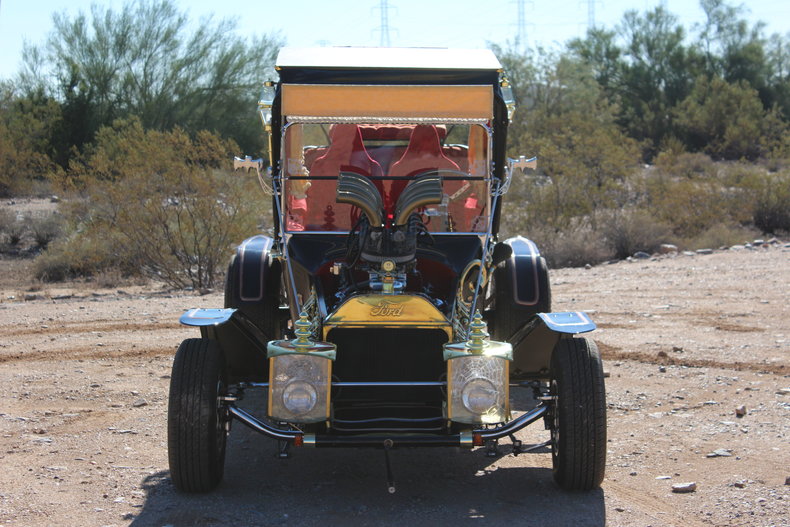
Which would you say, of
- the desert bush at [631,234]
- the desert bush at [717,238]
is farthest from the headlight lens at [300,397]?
the desert bush at [717,238]

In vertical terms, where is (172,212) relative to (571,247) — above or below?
above

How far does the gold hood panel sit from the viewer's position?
543 centimetres

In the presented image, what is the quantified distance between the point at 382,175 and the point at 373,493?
228 centimetres

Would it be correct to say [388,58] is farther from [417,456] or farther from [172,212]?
[172,212]

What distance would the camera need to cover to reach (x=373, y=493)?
5594 millimetres

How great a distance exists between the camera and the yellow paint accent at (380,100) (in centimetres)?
641

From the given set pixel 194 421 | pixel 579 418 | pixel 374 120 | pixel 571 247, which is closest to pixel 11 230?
pixel 571 247

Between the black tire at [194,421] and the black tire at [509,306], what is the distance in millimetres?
2965

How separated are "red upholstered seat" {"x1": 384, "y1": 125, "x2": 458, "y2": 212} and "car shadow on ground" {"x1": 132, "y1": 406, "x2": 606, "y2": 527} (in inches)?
74.9

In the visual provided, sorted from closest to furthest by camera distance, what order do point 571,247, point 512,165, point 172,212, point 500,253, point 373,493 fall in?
point 373,493, point 512,165, point 500,253, point 172,212, point 571,247

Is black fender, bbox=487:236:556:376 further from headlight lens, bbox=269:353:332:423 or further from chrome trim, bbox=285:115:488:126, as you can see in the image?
headlight lens, bbox=269:353:332:423

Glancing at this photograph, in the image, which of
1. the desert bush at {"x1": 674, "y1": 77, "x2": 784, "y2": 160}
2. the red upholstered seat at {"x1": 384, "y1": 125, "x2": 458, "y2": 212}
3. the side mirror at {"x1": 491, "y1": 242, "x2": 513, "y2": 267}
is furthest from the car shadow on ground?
the desert bush at {"x1": 674, "y1": 77, "x2": 784, "y2": 160}

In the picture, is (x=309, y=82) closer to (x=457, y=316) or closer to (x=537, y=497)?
(x=457, y=316)

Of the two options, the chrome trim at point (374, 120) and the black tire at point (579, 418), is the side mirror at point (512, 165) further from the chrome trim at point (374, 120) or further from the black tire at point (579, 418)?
the black tire at point (579, 418)
